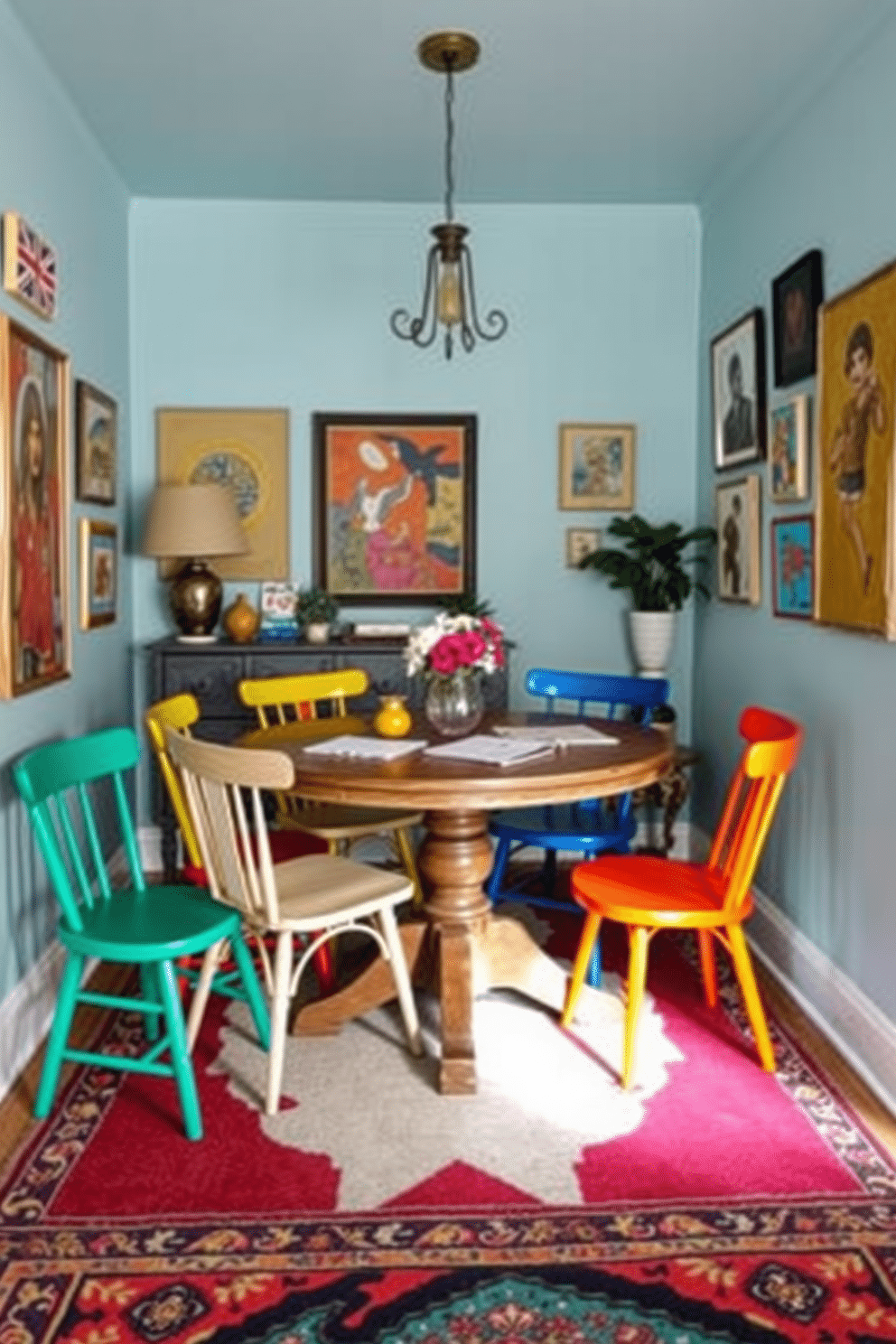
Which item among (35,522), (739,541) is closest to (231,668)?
(35,522)

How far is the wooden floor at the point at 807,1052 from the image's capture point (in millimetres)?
2371

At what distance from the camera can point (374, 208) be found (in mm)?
4188

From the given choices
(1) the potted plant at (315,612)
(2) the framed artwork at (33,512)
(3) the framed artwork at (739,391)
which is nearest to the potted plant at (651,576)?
(3) the framed artwork at (739,391)

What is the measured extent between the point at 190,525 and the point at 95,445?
42cm

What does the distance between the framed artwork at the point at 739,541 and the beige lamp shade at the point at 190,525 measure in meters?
1.80

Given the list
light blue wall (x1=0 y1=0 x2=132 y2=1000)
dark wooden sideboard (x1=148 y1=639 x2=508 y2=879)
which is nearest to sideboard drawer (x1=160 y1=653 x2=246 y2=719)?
dark wooden sideboard (x1=148 y1=639 x2=508 y2=879)

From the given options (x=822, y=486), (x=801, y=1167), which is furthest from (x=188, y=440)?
(x=801, y=1167)

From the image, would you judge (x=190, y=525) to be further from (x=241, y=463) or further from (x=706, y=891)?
(x=706, y=891)

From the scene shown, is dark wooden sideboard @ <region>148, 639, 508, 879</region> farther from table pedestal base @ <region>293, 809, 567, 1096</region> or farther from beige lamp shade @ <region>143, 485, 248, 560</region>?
table pedestal base @ <region>293, 809, 567, 1096</region>

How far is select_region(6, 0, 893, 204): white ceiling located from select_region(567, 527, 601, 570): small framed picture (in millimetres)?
1308

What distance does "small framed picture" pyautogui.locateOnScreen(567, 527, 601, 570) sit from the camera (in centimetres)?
434

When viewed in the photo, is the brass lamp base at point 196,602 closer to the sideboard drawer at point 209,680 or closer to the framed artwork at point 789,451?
the sideboard drawer at point 209,680

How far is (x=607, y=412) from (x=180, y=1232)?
338 cm

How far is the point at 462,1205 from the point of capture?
2.08 metres
